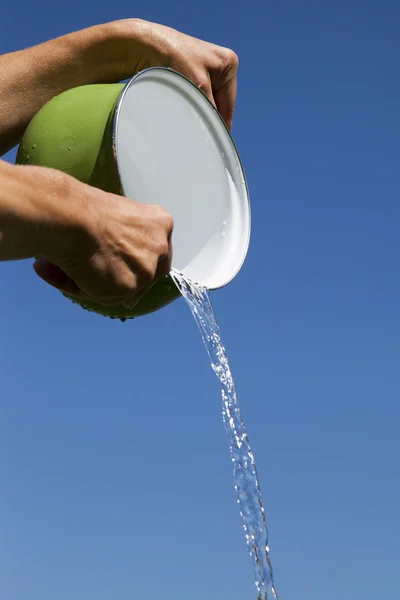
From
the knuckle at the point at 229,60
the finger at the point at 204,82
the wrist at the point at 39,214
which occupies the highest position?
the knuckle at the point at 229,60

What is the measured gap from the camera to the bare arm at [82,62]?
3.29 meters

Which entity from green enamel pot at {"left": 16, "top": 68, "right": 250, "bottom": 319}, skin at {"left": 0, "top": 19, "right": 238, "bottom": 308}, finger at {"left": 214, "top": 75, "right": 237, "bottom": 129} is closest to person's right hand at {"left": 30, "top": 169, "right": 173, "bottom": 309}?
skin at {"left": 0, "top": 19, "right": 238, "bottom": 308}

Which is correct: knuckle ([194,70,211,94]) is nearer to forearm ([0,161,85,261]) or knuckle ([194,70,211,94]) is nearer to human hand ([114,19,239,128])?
human hand ([114,19,239,128])

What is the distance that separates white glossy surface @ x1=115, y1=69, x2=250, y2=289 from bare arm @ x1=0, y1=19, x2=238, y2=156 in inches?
15.6

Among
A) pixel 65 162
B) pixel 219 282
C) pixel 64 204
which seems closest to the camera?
pixel 64 204

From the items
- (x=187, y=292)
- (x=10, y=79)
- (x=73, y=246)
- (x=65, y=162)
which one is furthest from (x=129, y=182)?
(x=10, y=79)

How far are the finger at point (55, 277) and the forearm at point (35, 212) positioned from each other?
0.22 meters

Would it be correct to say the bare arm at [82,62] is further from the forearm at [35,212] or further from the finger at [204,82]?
the forearm at [35,212]

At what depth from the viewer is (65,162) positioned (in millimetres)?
2592

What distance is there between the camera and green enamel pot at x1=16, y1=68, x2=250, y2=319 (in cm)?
257

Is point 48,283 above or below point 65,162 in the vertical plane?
below

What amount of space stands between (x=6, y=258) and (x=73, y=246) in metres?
0.15

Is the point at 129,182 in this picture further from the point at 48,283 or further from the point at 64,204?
the point at 64,204

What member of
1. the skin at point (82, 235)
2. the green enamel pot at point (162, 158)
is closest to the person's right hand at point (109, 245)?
the skin at point (82, 235)
